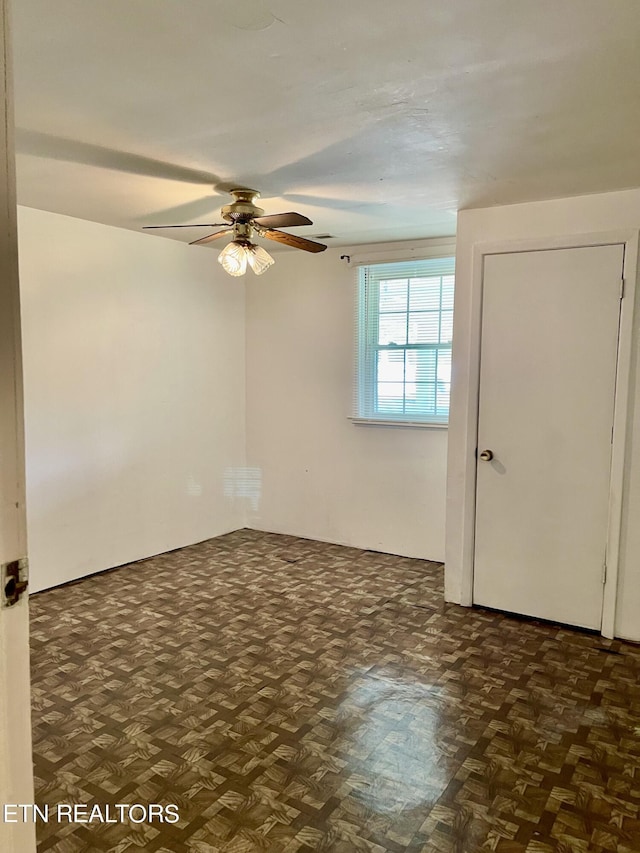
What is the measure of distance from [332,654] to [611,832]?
4.83 feet

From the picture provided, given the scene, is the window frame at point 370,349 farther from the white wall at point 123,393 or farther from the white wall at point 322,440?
the white wall at point 123,393

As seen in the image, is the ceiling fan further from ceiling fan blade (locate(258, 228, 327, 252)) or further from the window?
the window

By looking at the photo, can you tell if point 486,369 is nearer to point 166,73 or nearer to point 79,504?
point 166,73

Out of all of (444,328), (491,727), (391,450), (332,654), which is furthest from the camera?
(391,450)

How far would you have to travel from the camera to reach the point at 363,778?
2131 millimetres

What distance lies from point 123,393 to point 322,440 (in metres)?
1.63

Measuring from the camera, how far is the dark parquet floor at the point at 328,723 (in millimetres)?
1903

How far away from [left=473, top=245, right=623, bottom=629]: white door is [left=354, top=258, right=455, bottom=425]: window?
84 centimetres

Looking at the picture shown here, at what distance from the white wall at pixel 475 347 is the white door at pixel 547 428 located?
10 cm

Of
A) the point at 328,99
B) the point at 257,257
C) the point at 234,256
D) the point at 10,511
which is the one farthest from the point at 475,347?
the point at 10,511

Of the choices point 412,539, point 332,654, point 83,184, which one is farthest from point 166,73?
point 412,539

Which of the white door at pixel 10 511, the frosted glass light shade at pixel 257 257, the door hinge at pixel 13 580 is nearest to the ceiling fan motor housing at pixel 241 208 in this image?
the frosted glass light shade at pixel 257 257

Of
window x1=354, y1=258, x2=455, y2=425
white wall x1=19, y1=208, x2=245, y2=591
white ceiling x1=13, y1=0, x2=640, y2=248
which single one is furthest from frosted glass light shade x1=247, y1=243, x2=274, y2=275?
window x1=354, y1=258, x2=455, y2=425

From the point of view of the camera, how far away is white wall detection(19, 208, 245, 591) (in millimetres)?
3803
